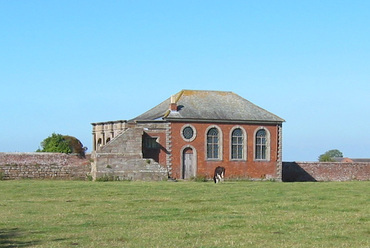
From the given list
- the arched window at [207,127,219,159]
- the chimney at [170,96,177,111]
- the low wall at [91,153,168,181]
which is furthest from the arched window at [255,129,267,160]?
the low wall at [91,153,168,181]

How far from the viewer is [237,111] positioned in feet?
180

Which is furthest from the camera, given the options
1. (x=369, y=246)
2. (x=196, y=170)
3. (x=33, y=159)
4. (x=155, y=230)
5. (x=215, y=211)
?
(x=196, y=170)

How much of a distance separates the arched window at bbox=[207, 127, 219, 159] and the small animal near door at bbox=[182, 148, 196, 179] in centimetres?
134

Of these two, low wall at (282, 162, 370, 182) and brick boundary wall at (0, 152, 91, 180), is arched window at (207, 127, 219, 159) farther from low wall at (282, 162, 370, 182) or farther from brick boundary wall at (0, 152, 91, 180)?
brick boundary wall at (0, 152, 91, 180)

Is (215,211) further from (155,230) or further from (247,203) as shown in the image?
(155,230)

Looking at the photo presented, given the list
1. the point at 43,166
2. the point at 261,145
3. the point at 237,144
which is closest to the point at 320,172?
the point at 261,145

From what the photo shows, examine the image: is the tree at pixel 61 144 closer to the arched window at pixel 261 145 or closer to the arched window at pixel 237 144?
the arched window at pixel 237 144

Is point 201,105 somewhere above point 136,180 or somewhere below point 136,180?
above

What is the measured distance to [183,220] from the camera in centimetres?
1911

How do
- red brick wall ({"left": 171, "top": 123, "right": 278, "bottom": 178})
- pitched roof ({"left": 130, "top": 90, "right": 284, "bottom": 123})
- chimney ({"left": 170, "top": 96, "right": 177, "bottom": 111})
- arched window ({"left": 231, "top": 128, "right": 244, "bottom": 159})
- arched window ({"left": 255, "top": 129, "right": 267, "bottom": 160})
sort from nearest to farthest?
1. red brick wall ({"left": 171, "top": 123, "right": 278, "bottom": 178})
2. chimney ({"left": 170, "top": 96, "right": 177, "bottom": 111})
3. pitched roof ({"left": 130, "top": 90, "right": 284, "bottom": 123})
4. arched window ({"left": 231, "top": 128, "right": 244, "bottom": 159})
5. arched window ({"left": 255, "top": 129, "right": 267, "bottom": 160})

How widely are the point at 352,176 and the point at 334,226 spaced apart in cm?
4232

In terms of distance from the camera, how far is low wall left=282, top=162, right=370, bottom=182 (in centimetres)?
5819

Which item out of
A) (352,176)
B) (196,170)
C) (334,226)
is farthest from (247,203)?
(352,176)

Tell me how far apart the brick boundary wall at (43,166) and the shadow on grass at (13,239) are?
2972 centimetres
